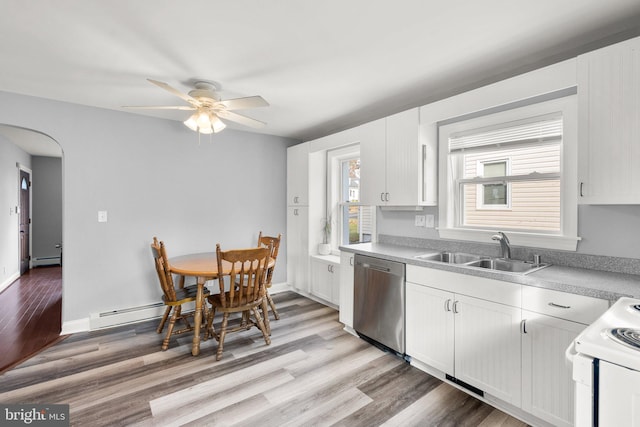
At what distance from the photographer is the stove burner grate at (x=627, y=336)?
1.00 m

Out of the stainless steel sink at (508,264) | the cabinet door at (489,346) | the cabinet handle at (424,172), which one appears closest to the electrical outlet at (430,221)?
the cabinet handle at (424,172)

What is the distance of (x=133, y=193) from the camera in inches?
138

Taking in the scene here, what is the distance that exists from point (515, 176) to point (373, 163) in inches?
51.1

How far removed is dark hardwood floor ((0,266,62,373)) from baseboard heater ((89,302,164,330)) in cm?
33

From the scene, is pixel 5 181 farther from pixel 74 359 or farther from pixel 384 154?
pixel 384 154

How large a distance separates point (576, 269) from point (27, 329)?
5.07m

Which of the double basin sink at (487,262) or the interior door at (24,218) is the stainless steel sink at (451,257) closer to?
the double basin sink at (487,262)

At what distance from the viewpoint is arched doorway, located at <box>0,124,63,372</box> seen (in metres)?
3.16

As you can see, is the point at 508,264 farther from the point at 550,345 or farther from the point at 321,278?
the point at 321,278

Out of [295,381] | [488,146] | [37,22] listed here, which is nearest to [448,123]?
[488,146]

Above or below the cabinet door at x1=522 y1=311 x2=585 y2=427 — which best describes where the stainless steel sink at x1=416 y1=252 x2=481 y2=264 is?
above

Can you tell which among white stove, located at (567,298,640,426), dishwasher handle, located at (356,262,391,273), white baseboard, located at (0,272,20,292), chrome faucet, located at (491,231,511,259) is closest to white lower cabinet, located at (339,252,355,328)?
dishwasher handle, located at (356,262,391,273)

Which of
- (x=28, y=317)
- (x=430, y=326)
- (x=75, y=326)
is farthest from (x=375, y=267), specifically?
(x=28, y=317)

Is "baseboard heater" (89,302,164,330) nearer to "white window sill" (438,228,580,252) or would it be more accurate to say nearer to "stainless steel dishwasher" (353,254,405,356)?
"stainless steel dishwasher" (353,254,405,356)
